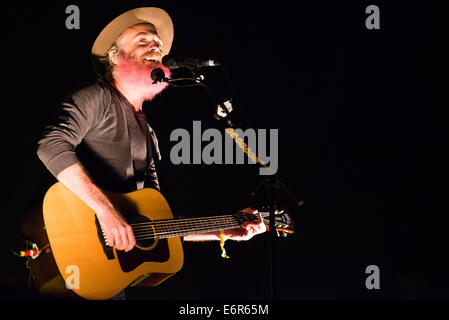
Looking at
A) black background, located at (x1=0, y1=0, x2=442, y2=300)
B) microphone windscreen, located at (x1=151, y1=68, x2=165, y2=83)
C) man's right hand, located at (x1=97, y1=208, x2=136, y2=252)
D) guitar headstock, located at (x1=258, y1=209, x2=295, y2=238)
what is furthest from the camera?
black background, located at (x1=0, y1=0, x2=442, y2=300)

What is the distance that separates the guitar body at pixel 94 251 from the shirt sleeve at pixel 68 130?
133 millimetres

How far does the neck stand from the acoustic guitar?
704 mm

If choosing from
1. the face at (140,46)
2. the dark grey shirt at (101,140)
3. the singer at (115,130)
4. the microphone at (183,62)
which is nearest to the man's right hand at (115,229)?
the singer at (115,130)

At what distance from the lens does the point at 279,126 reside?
3.66 m

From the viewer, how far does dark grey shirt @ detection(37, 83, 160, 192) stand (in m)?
2.03

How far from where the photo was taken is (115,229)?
1.96 m

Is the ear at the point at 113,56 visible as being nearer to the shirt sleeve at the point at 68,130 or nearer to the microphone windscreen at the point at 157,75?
the shirt sleeve at the point at 68,130

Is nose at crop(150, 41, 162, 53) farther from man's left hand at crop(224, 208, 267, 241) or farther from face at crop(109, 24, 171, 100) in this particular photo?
man's left hand at crop(224, 208, 267, 241)

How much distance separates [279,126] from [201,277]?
147 centimetres

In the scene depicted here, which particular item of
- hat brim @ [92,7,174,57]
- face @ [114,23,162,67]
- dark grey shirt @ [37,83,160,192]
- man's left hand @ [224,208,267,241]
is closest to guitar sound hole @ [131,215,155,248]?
dark grey shirt @ [37,83,160,192]

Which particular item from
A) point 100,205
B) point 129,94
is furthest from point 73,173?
point 129,94

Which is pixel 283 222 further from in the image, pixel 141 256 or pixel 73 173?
pixel 73 173

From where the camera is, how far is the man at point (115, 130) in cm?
199

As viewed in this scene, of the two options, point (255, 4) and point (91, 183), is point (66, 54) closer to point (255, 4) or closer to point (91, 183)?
point (91, 183)
